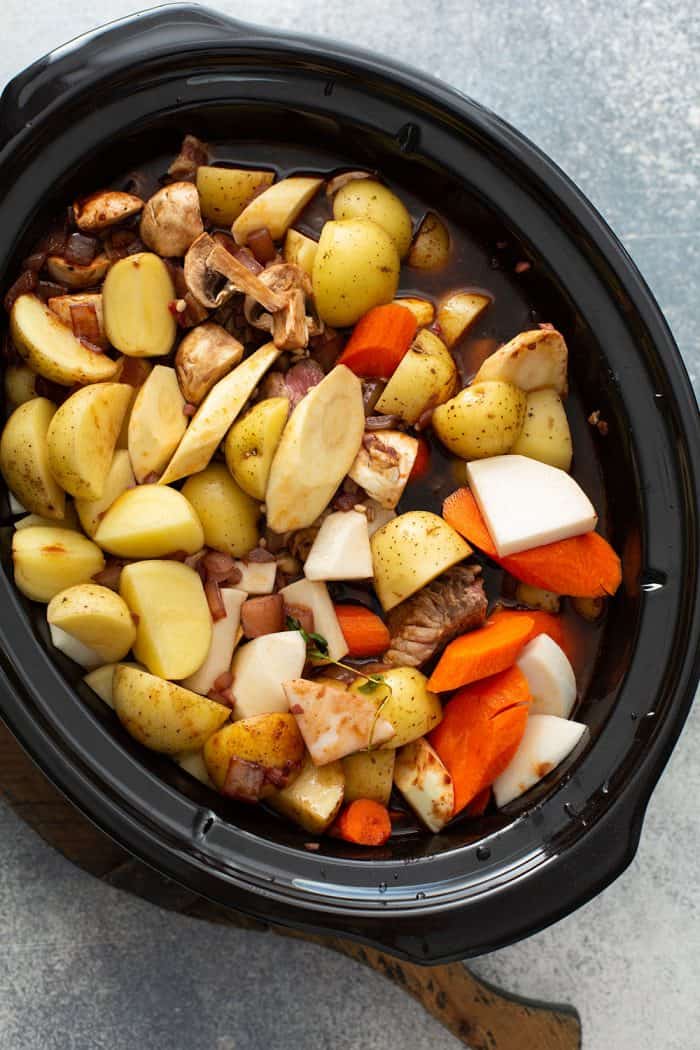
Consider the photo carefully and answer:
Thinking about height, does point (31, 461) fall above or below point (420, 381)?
below

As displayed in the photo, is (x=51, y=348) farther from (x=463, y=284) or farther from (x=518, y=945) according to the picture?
(x=518, y=945)

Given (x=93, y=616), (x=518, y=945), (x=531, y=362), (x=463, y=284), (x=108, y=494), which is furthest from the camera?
(x=518, y=945)

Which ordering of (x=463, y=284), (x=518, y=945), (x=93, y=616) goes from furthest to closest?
(x=518, y=945), (x=463, y=284), (x=93, y=616)

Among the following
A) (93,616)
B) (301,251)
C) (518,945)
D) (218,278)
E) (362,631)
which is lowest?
(518,945)

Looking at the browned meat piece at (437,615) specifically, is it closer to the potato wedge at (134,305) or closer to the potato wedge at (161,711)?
the potato wedge at (161,711)

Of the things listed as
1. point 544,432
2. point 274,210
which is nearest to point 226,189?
point 274,210

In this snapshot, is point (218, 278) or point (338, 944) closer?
point (218, 278)
